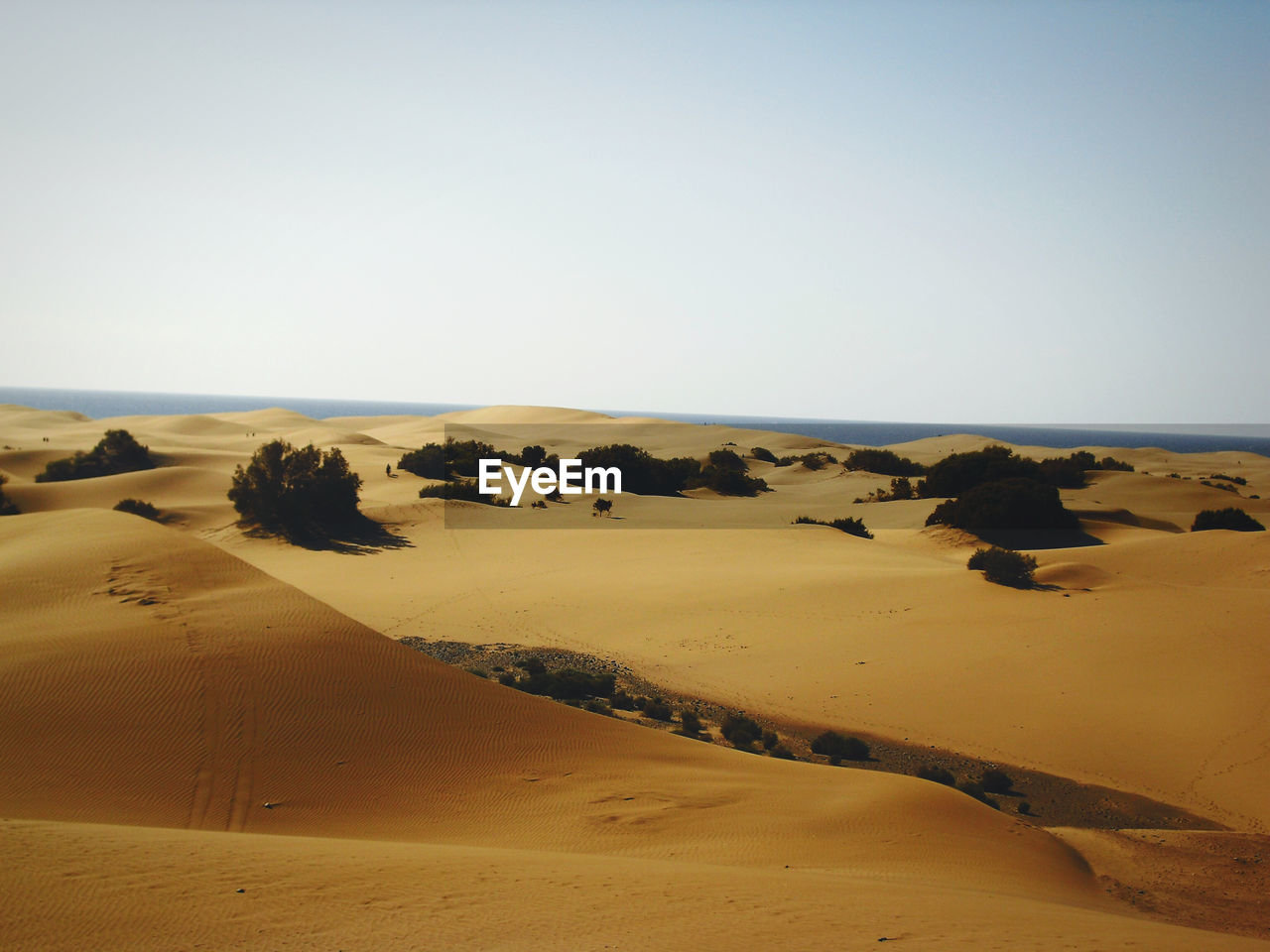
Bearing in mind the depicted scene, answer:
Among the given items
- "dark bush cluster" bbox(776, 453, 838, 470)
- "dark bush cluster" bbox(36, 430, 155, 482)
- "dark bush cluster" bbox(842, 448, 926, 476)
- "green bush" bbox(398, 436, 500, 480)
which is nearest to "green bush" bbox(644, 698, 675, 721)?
"green bush" bbox(398, 436, 500, 480)

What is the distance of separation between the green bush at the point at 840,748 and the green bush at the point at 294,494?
60.0ft

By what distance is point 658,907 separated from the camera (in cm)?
496

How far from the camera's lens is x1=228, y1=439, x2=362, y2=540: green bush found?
24.4m

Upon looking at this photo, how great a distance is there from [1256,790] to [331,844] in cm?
966

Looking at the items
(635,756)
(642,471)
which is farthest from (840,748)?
(642,471)

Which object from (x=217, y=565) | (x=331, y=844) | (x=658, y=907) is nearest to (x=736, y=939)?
(x=658, y=907)

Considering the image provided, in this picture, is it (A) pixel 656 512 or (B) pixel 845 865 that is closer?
(B) pixel 845 865

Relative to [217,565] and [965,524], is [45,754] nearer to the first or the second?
[217,565]

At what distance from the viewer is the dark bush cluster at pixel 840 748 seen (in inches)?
391

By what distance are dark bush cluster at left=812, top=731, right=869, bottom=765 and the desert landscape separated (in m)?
0.12

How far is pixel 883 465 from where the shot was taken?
1777 inches

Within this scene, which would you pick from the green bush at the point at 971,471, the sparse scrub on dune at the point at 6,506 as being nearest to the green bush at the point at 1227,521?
the green bush at the point at 971,471

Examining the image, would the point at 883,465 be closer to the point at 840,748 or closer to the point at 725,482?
the point at 725,482

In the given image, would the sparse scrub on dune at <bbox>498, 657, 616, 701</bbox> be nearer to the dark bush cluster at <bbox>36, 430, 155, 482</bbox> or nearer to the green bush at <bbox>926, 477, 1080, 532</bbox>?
the green bush at <bbox>926, 477, 1080, 532</bbox>
